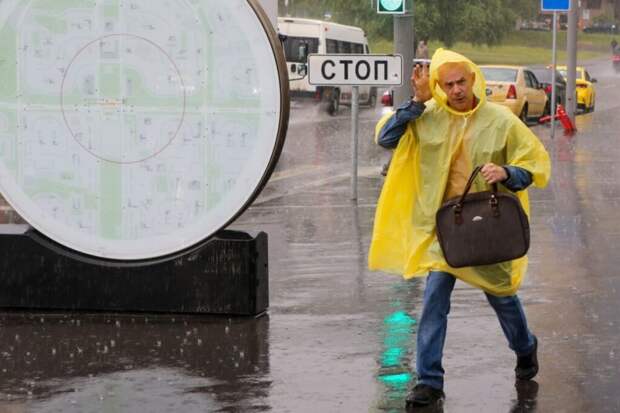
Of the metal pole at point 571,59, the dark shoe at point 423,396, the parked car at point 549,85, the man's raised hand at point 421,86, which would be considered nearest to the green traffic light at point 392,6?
the man's raised hand at point 421,86

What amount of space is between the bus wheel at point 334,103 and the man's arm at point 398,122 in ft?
108

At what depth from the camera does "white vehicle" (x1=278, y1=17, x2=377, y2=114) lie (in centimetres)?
4125

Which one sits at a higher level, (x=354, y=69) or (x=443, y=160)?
(x=354, y=69)

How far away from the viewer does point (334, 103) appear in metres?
40.6

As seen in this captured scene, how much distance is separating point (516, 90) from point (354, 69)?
19223 millimetres

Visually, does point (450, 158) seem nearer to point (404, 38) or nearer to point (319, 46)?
point (404, 38)

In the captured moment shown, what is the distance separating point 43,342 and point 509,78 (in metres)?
27.1

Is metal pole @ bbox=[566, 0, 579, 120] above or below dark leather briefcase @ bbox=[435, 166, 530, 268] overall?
above

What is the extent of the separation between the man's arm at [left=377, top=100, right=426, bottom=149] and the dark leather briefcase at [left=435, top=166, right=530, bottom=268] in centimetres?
39

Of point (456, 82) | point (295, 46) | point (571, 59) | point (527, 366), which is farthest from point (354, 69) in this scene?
point (295, 46)

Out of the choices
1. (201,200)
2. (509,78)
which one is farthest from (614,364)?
(509,78)

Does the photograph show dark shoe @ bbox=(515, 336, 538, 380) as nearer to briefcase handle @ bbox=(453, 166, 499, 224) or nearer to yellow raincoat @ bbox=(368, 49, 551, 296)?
yellow raincoat @ bbox=(368, 49, 551, 296)

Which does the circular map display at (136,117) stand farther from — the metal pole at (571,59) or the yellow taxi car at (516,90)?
the yellow taxi car at (516,90)

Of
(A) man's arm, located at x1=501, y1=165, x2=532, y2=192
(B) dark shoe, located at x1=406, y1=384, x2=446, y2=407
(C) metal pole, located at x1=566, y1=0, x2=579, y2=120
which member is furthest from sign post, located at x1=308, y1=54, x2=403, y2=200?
(C) metal pole, located at x1=566, y1=0, x2=579, y2=120
